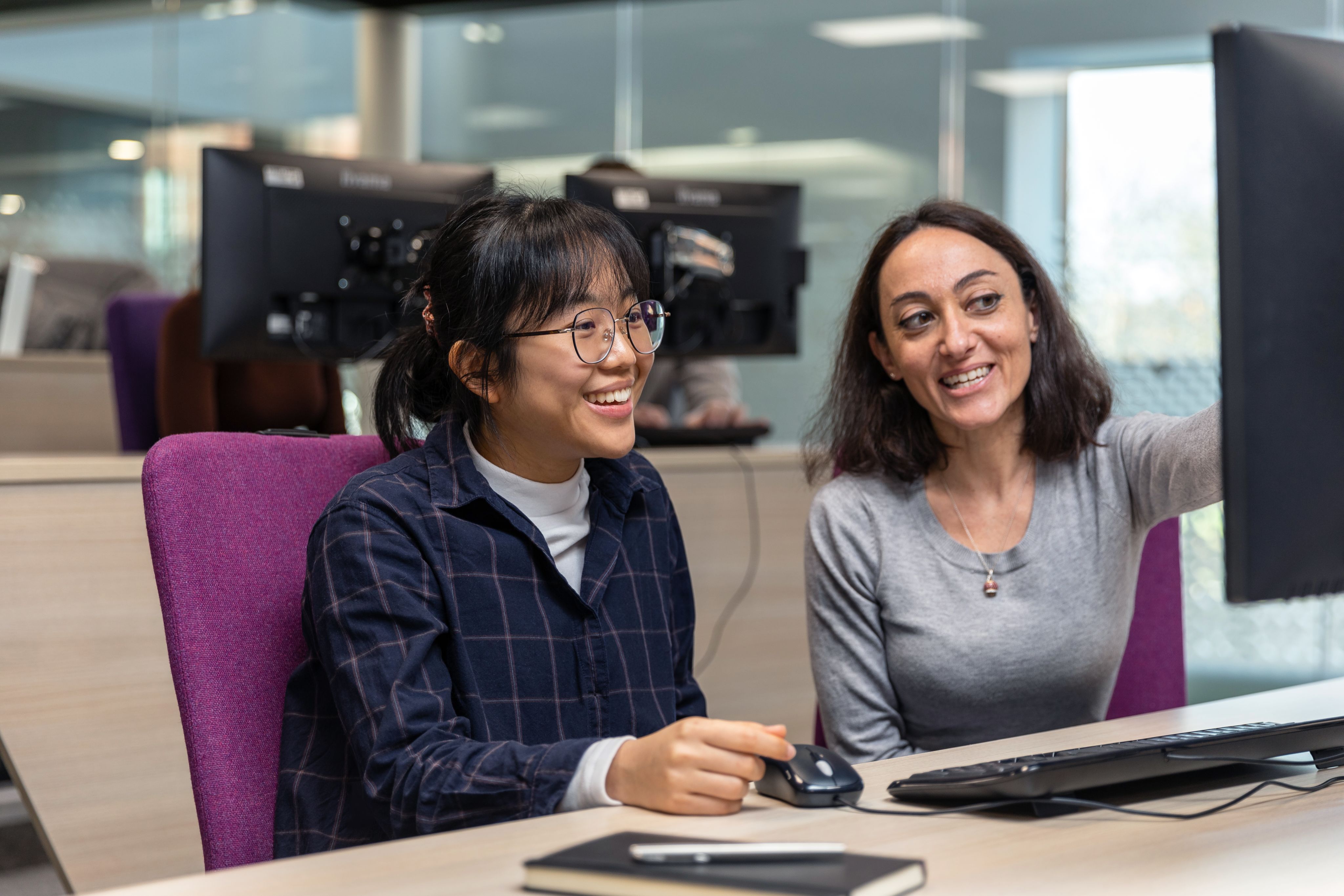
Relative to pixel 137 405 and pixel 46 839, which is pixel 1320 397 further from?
pixel 137 405

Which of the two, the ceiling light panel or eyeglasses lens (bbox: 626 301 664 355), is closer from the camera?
eyeglasses lens (bbox: 626 301 664 355)

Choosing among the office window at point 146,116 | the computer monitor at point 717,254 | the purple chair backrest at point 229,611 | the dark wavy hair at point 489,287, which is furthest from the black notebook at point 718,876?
the office window at point 146,116

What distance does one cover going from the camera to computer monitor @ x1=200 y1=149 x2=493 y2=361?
214cm

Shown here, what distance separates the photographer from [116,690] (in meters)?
1.84

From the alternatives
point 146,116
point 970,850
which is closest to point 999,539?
point 970,850

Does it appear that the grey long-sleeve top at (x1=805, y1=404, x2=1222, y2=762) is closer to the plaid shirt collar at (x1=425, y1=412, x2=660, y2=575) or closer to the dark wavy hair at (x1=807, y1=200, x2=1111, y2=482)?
the dark wavy hair at (x1=807, y1=200, x2=1111, y2=482)

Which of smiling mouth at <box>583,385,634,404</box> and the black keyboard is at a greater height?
smiling mouth at <box>583,385,634,404</box>

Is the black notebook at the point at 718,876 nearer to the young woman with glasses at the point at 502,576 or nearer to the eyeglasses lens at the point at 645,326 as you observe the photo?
the young woman with glasses at the point at 502,576

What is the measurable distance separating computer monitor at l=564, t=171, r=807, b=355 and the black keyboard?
1583mm

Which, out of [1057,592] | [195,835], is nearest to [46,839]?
[195,835]

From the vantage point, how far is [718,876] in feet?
2.31

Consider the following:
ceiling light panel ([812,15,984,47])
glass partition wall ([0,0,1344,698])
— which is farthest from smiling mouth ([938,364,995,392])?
ceiling light panel ([812,15,984,47])

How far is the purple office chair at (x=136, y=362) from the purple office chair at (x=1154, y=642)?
187 cm

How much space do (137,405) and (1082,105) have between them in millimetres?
3012
